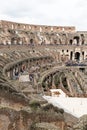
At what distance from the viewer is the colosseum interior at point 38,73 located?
10969mm

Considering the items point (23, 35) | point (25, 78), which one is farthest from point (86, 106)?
point (23, 35)

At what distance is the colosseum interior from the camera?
36.0 ft

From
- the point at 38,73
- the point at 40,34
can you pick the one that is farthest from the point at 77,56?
the point at 38,73

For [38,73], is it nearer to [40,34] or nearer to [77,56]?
[40,34]

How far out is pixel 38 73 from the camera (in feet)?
107

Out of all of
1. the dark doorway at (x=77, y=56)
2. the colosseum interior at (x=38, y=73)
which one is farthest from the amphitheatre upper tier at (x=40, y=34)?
the dark doorway at (x=77, y=56)

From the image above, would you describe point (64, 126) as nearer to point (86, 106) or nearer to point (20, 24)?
point (86, 106)

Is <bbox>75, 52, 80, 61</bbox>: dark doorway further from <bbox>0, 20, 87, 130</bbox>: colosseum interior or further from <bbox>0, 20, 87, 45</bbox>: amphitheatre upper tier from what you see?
<bbox>0, 20, 87, 45</bbox>: amphitheatre upper tier

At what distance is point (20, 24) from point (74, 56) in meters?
13.4

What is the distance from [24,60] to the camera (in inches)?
1473

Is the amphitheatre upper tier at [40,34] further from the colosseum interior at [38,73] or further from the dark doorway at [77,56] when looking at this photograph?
the dark doorway at [77,56]

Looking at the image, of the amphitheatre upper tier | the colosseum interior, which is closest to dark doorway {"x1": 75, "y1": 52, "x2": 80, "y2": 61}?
the colosseum interior

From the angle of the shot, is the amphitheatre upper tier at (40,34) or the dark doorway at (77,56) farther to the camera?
the dark doorway at (77,56)

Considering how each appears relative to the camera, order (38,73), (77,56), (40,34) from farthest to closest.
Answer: (77,56) → (40,34) → (38,73)
